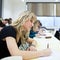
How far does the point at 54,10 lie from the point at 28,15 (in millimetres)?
5146

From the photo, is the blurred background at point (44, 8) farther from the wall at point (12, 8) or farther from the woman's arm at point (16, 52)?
the woman's arm at point (16, 52)

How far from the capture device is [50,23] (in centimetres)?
667

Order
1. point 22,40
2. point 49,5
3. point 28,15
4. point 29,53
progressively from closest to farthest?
point 29,53, point 28,15, point 22,40, point 49,5

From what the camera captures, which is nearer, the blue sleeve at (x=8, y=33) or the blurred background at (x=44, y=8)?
the blue sleeve at (x=8, y=33)

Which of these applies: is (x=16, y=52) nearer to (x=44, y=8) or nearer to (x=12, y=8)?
(x=44, y=8)

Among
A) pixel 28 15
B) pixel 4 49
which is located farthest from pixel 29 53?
pixel 28 15

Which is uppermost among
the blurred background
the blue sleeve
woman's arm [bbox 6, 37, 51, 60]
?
the blurred background

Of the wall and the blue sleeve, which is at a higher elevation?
the wall

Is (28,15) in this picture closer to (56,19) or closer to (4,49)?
(4,49)

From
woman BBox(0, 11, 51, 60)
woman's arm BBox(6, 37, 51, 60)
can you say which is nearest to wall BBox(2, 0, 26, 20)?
woman BBox(0, 11, 51, 60)

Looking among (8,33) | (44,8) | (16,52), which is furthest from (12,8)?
(16,52)

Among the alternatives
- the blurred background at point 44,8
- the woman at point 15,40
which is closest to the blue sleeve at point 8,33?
the woman at point 15,40

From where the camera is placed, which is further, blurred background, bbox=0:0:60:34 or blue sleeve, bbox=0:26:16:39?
blurred background, bbox=0:0:60:34

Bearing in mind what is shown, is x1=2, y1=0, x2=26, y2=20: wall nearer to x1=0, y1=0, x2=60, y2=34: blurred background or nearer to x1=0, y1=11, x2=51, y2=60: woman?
x1=0, y1=0, x2=60, y2=34: blurred background
